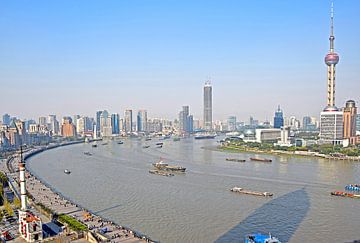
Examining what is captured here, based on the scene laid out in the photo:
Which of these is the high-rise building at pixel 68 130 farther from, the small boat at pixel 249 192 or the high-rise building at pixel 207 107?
the small boat at pixel 249 192

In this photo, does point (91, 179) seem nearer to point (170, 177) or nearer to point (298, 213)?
point (170, 177)

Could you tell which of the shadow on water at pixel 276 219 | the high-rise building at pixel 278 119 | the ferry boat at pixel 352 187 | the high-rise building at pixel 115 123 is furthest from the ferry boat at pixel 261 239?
the high-rise building at pixel 115 123

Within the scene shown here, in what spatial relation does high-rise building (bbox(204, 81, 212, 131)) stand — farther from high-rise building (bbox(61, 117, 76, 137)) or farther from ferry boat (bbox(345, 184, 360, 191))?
ferry boat (bbox(345, 184, 360, 191))

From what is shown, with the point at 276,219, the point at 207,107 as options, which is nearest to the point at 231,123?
the point at 207,107

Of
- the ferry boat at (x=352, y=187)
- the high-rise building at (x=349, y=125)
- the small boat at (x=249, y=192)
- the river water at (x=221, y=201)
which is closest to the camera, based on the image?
the river water at (x=221, y=201)

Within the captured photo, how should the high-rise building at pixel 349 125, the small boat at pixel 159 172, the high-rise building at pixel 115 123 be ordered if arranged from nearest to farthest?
the small boat at pixel 159 172 → the high-rise building at pixel 349 125 → the high-rise building at pixel 115 123

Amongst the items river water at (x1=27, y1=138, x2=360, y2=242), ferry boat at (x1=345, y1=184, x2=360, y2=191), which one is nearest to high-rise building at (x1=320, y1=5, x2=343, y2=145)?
river water at (x1=27, y1=138, x2=360, y2=242)

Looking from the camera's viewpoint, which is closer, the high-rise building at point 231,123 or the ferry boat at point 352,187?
the ferry boat at point 352,187

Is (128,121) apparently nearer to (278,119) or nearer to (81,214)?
(278,119)
